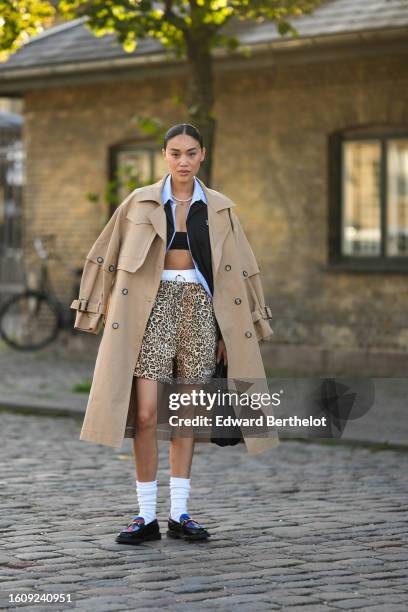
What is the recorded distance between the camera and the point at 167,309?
6543mm

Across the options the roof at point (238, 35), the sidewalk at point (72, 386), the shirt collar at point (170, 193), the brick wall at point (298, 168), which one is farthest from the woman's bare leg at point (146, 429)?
the brick wall at point (298, 168)

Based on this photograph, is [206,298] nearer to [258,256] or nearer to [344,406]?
[344,406]

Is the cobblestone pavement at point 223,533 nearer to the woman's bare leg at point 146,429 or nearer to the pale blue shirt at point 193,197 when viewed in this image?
the woman's bare leg at point 146,429

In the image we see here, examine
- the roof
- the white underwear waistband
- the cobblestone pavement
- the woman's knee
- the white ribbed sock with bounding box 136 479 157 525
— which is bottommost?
the cobblestone pavement

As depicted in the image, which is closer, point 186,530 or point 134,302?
point 134,302

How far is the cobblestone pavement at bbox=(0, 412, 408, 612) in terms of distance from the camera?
5.47 meters

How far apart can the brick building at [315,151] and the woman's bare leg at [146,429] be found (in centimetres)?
888

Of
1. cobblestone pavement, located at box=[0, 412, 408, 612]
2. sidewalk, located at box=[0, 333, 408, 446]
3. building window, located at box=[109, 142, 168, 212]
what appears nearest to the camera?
cobblestone pavement, located at box=[0, 412, 408, 612]

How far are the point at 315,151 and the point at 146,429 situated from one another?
1061cm

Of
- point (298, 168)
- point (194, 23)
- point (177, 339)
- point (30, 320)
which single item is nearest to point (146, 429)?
point (177, 339)

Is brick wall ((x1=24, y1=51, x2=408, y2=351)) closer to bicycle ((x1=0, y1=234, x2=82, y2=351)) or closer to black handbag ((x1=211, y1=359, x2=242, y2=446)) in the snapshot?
bicycle ((x1=0, y1=234, x2=82, y2=351))

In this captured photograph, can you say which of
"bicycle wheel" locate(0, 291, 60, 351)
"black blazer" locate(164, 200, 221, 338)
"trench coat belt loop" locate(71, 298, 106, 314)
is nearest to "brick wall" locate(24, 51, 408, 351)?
"bicycle wheel" locate(0, 291, 60, 351)

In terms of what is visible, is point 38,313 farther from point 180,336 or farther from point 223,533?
point 180,336

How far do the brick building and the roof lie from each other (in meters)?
0.03
